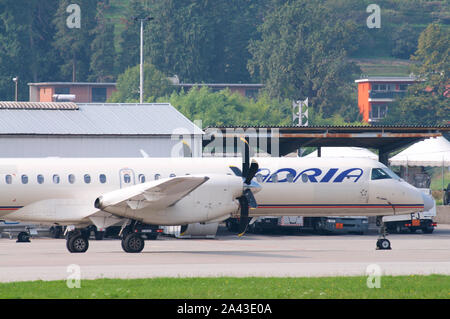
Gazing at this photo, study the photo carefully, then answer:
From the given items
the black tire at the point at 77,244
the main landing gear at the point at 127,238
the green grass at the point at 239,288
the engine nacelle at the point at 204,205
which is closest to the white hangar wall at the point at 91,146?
the main landing gear at the point at 127,238

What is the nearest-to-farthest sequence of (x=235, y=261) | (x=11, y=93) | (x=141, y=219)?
(x=235, y=261)
(x=141, y=219)
(x=11, y=93)

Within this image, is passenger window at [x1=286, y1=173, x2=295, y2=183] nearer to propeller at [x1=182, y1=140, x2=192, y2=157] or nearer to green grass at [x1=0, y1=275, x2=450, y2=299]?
green grass at [x1=0, y1=275, x2=450, y2=299]

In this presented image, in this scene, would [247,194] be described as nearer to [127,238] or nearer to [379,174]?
[127,238]

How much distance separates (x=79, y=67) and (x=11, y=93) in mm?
20763

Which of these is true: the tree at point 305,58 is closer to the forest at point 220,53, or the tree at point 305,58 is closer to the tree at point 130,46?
the forest at point 220,53

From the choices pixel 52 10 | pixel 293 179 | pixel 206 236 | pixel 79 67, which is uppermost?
pixel 52 10

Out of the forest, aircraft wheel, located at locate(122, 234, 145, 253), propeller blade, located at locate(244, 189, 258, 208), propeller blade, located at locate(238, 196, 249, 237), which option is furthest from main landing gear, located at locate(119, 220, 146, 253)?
the forest

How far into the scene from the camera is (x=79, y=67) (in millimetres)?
164625

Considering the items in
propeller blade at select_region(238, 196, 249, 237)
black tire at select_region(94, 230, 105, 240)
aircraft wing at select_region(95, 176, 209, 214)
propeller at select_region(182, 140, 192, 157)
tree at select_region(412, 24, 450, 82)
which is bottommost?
black tire at select_region(94, 230, 105, 240)

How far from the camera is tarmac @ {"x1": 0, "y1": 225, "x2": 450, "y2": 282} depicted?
87.9 feet

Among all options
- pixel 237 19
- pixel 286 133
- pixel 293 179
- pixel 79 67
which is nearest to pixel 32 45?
pixel 79 67

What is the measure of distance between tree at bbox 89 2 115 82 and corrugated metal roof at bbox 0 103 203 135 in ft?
358

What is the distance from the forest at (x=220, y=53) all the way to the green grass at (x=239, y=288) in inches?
4283
